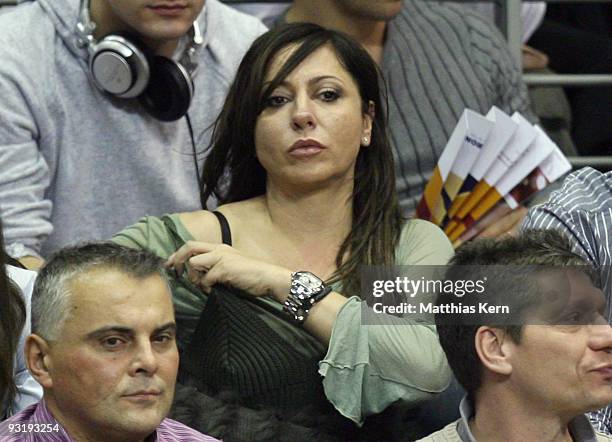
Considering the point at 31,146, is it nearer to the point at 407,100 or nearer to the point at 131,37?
the point at 131,37

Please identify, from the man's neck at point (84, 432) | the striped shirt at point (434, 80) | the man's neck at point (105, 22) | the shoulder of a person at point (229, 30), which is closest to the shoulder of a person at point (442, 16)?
the striped shirt at point (434, 80)

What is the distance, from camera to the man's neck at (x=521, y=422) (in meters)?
2.54

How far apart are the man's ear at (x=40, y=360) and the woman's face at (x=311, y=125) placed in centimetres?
81

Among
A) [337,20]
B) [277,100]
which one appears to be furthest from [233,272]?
[337,20]

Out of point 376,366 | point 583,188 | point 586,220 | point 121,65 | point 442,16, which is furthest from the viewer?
point 442,16

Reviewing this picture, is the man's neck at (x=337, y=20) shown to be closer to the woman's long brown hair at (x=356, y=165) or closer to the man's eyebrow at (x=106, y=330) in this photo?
the woman's long brown hair at (x=356, y=165)

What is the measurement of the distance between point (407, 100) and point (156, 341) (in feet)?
4.91

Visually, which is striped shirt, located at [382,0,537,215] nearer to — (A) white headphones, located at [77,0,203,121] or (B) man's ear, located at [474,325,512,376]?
(A) white headphones, located at [77,0,203,121]

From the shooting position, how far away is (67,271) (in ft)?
7.91

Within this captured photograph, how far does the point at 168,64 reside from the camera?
10.9 feet

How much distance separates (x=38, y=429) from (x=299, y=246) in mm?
822

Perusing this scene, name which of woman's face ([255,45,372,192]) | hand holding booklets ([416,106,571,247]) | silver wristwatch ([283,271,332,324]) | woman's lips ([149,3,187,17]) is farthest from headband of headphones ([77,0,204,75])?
silver wristwatch ([283,271,332,324])

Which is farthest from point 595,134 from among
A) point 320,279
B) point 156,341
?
point 156,341

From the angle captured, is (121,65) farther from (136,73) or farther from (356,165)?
(356,165)
